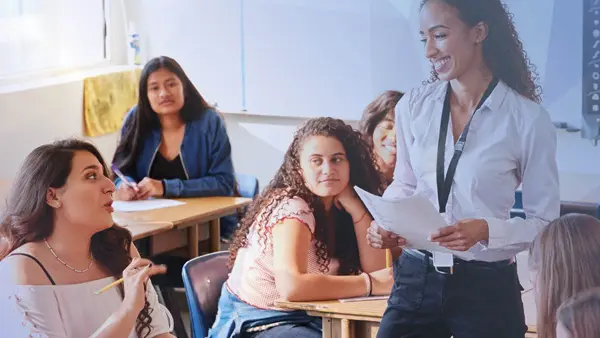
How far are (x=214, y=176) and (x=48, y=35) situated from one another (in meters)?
0.83

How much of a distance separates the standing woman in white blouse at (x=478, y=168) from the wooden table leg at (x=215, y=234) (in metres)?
1.28

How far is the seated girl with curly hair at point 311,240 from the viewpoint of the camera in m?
2.72

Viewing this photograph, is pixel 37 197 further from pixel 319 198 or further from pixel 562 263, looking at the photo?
pixel 562 263

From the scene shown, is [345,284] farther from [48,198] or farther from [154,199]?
[154,199]

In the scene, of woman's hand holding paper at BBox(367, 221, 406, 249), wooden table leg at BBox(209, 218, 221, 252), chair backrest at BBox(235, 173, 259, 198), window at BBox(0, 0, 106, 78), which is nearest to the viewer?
woman's hand holding paper at BBox(367, 221, 406, 249)

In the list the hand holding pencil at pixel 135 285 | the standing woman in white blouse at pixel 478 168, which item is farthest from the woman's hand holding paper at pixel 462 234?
the hand holding pencil at pixel 135 285

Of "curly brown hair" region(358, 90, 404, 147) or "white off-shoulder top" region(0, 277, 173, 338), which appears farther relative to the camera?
"curly brown hair" region(358, 90, 404, 147)

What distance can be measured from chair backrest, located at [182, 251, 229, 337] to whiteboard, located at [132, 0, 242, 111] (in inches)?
21.8

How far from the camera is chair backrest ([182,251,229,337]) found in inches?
117

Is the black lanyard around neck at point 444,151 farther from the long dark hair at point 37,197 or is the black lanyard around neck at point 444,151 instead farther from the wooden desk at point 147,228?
the wooden desk at point 147,228

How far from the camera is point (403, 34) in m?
2.61

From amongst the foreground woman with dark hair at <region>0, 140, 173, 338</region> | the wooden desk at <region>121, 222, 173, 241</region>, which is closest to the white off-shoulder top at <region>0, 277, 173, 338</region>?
the foreground woman with dark hair at <region>0, 140, 173, 338</region>

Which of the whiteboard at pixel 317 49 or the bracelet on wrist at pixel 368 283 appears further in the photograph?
the bracelet on wrist at pixel 368 283

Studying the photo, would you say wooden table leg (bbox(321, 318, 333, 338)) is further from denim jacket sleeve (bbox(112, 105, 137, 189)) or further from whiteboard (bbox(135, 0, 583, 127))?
denim jacket sleeve (bbox(112, 105, 137, 189))
